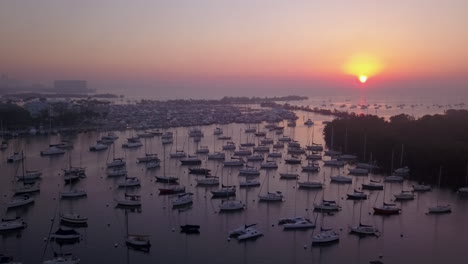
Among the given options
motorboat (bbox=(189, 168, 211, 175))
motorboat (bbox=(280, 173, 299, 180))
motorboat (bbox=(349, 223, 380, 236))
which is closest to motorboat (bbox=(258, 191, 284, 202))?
motorboat (bbox=(349, 223, 380, 236))

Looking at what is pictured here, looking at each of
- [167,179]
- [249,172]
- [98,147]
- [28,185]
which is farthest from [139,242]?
[98,147]

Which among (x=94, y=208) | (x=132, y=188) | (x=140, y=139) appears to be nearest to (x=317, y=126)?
(x=140, y=139)

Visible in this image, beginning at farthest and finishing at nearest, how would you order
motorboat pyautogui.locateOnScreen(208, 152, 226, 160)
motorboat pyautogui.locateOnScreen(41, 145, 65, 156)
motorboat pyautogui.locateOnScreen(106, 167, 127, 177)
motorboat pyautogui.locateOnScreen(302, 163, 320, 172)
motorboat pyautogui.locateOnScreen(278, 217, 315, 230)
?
motorboat pyautogui.locateOnScreen(41, 145, 65, 156)
motorboat pyautogui.locateOnScreen(208, 152, 226, 160)
motorboat pyautogui.locateOnScreen(302, 163, 320, 172)
motorboat pyautogui.locateOnScreen(106, 167, 127, 177)
motorboat pyautogui.locateOnScreen(278, 217, 315, 230)

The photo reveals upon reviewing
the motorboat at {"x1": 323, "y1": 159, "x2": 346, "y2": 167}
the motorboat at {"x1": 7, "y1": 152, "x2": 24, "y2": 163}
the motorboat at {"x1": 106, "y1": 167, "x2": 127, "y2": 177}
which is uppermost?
the motorboat at {"x1": 323, "y1": 159, "x2": 346, "y2": 167}

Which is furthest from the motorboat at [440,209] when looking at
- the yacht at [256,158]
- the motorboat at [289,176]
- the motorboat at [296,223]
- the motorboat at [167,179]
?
the yacht at [256,158]

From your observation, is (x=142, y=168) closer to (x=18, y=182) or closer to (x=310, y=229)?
(x=18, y=182)

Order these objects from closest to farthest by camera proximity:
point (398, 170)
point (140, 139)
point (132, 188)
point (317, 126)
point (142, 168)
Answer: point (132, 188), point (398, 170), point (142, 168), point (140, 139), point (317, 126)

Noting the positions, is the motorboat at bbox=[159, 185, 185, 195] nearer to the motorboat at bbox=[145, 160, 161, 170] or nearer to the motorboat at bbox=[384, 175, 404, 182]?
the motorboat at bbox=[145, 160, 161, 170]
